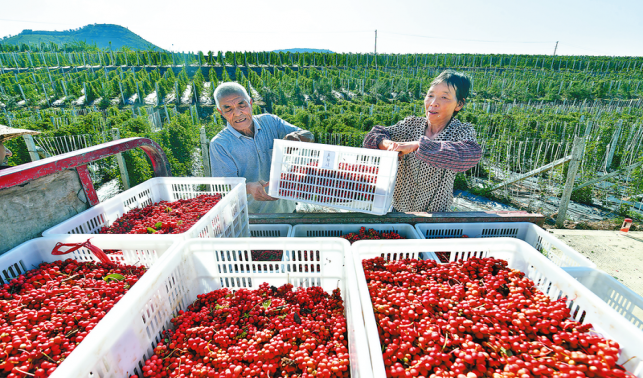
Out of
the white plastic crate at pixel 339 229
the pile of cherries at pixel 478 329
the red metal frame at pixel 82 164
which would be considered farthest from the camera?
the white plastic crate at pixel 339 229

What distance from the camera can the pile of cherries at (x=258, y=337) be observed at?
1.07 metres

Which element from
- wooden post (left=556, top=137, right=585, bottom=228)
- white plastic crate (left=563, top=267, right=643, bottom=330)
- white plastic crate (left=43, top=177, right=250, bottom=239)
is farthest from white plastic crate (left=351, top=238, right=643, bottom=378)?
wooden post (left=556, top=137, right=585, bottom=228)

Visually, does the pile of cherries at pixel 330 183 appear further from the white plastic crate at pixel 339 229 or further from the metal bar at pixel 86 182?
the metal bar at pixel 86 182

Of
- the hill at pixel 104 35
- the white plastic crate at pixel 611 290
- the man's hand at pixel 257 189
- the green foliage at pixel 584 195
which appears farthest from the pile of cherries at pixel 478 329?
the hill at pixel 104 35

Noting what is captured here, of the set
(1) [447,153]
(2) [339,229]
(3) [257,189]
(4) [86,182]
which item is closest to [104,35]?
(4) [86,182]

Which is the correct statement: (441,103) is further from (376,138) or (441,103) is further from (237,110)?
(237,110)

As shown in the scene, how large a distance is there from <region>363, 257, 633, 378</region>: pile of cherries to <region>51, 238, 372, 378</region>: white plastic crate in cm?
18

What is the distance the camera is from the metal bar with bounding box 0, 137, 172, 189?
1.36 m

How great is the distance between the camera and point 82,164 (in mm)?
1776

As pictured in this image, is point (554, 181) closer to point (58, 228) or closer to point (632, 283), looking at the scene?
point (632, 283)

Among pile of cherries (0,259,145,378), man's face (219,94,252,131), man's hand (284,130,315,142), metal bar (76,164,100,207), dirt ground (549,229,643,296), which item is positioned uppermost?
man's face (219,94,252,131)

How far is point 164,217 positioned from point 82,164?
59 centimetres

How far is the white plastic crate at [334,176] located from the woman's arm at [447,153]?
0.75ft

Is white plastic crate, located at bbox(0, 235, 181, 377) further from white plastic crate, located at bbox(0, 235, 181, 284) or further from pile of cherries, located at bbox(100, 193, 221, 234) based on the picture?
pile of cherries, located at bbox(100, 193, 221, 234)
